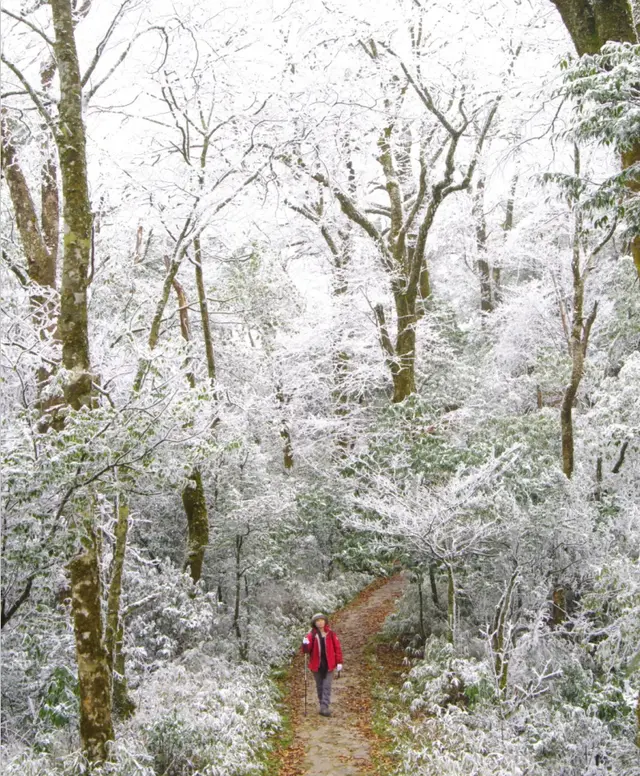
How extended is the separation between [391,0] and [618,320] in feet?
30.3

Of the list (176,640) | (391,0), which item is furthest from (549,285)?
(176,640)

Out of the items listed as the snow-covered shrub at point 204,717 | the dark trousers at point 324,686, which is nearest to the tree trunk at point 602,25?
the snow-covered shrub at point 204,717

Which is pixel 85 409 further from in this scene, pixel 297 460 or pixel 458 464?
pixel 297 460

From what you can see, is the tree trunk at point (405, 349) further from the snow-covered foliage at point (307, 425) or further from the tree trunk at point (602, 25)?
the tree trunk at point (602, 25)

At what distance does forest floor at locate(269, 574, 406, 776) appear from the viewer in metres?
7.36

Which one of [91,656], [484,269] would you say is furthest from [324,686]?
[484,269]

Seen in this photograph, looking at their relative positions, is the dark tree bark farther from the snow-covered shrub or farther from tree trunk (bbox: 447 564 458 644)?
the snow-covered shrub

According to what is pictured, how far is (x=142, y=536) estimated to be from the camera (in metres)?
11.8

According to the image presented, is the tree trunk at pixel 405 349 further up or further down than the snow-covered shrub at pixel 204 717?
further up

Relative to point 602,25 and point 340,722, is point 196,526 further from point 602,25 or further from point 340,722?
point 602,25

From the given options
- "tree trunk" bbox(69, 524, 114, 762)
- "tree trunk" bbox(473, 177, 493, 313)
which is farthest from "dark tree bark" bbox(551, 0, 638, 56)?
"tree trunk" bbox(473, 177, 493, 313)

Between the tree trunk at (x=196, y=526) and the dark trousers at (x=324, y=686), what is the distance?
2.99 metres

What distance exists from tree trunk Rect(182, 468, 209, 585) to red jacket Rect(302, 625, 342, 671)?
282 cm

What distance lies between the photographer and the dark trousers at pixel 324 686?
8.90m
